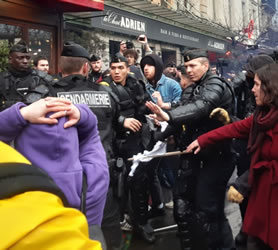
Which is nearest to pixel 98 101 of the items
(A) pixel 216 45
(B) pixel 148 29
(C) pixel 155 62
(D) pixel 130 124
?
(D) pixel 130 124

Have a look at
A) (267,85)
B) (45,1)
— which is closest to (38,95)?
(267,85)

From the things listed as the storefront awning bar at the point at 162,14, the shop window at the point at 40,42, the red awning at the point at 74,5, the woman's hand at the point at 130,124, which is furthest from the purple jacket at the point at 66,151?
the storefront awning bar at the point at 162,14

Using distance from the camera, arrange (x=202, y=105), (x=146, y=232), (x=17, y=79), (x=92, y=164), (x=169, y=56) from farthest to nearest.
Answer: (x=169, y=56)
(x=17, y=79)
(x=146, y=232)
(x=202, y=105)
(x=92, y=164)

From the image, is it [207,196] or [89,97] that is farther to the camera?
[207,196]

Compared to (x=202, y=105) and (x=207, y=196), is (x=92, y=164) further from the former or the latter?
(x=207, y=196)

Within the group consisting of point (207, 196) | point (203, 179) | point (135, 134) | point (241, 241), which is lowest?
point (241, 241)

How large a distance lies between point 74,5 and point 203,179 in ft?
18.0

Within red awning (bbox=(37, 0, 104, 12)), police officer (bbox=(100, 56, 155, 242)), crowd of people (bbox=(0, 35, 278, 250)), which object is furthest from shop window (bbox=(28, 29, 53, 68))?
police officer (bbox=(100, 56, 155, 242))

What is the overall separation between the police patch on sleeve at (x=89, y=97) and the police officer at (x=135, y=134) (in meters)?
1.13

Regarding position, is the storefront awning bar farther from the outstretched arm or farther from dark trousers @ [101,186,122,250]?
the outstretched arm

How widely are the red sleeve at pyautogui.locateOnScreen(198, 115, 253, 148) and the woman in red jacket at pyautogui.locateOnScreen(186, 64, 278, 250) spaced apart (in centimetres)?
20

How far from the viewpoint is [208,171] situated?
10.5 ft

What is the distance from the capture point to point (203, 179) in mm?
3191

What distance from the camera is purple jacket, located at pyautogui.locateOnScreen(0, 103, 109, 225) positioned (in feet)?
4.98
